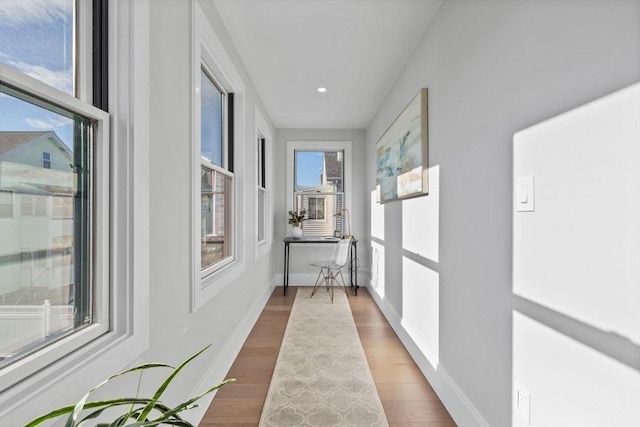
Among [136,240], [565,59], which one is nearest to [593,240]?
[565,59]

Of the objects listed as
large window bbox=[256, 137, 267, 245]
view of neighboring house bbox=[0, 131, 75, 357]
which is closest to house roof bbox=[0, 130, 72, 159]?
view of neighboring house bbox=[0, 131, 75, 357]

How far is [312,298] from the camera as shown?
4.32 metres

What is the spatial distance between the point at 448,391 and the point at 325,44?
2.56 metres

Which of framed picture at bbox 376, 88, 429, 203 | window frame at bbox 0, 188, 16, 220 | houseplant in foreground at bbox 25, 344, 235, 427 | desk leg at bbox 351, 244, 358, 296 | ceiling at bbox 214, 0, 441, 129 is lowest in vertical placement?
desk leg at bbox 351, 244, 358, 296

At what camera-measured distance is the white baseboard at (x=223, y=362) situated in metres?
1.76

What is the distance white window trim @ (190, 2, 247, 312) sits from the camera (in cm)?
172

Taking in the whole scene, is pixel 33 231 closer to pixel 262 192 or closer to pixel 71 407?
pixel 71 407

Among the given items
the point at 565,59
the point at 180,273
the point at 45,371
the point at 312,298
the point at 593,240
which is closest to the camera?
the point at 45,371

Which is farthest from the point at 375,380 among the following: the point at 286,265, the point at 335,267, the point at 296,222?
the point at 296,222

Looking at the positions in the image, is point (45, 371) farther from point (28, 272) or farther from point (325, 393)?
point (325, 393)

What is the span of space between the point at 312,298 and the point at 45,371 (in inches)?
143

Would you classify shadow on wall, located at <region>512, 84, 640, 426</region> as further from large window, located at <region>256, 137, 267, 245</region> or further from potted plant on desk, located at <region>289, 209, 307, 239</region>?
potted plant on desk, located at <region>289, 209, 307, 239</region>

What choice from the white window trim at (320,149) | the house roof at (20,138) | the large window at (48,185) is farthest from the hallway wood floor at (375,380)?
the white window trim at (320,149)

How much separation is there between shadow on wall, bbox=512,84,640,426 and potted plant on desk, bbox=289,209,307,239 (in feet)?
12.5
